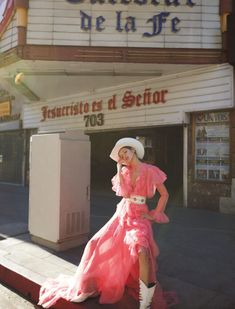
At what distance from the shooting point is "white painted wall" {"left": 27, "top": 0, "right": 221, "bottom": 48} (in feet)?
29.4

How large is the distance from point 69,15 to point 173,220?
5.59 meters

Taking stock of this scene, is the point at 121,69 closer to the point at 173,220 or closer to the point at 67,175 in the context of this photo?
the point at 173,220

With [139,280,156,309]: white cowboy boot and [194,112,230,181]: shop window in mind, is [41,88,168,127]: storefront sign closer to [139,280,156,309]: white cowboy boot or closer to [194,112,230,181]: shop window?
[194,112,230,181]: shop window

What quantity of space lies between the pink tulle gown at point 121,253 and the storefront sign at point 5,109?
13373 mm

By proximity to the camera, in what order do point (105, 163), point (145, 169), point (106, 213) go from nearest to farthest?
point (145, 169) → point (106, 213) → point (105, 163)

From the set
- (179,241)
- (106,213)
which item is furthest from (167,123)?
(179,241)

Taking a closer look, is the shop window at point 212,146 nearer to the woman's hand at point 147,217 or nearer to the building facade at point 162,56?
the building facade at point 162,56

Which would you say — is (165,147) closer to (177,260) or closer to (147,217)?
(177,260)

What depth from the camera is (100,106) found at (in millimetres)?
11852

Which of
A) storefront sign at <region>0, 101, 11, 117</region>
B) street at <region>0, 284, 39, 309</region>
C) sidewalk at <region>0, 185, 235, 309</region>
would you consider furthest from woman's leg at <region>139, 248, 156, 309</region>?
storefront sign at <region>0, 101, 11, 117</region>

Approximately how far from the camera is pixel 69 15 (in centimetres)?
930

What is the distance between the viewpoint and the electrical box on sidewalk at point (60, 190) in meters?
5.59

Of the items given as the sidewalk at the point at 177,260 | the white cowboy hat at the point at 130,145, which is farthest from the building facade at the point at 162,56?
the white cowboy hat at the point at 130,145

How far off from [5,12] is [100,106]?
151 inches
